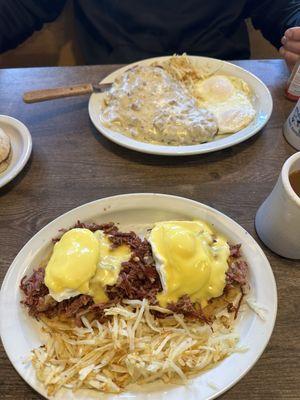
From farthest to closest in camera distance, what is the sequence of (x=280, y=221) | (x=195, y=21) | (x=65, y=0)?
(x=65, y=0), (x=195, y=21), (x=280, y=221)

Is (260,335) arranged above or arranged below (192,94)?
below

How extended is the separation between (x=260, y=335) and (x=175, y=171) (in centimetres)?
72

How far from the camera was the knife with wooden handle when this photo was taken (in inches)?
60.2

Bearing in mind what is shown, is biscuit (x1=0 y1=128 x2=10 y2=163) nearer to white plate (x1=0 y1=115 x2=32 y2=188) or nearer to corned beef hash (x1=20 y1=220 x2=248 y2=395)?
white plate (x1=0 y1=115 x2=32 y2=188)

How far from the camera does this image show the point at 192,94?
1735 mm

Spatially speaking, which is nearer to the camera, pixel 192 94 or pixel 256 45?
pixel 192 94

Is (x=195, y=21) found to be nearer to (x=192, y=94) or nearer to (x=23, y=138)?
(x=192, y=94)

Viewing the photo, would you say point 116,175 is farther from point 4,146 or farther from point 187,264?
point 187,264

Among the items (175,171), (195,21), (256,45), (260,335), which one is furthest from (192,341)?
(256,45)

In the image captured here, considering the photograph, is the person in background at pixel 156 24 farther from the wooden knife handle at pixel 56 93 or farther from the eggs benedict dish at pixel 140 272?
the eggs benedict dish at pixel 140 272

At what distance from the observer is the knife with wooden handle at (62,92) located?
5.02ft

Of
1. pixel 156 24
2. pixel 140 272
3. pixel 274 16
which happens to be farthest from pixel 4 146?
pixel 274 16

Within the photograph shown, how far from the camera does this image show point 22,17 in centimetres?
197

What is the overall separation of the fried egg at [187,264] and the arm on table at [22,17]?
163cm
